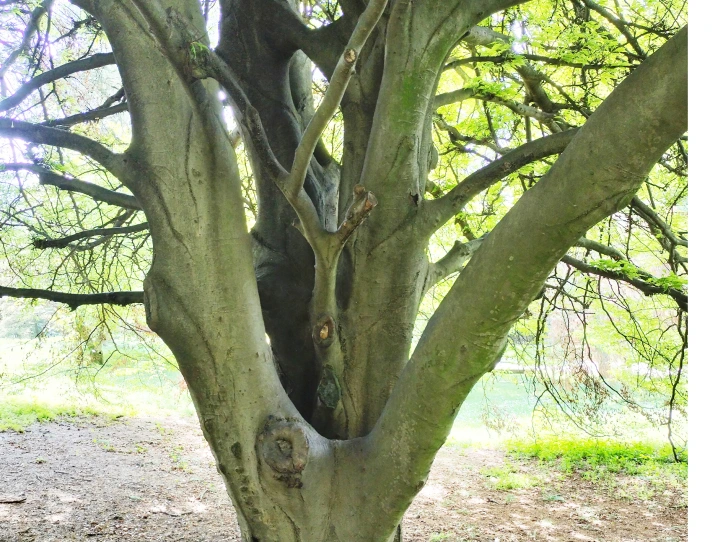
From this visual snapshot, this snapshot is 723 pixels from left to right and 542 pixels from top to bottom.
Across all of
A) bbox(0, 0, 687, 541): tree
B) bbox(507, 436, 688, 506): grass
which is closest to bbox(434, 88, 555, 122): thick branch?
bbox(0, 0, 687, 541): tree

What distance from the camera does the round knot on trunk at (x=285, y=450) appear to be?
2.15 meters

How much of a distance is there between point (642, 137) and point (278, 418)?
1.58 m

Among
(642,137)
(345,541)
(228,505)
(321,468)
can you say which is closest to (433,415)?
(321,468)

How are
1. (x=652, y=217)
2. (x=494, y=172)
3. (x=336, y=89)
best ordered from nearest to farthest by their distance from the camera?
(x=336, y=89) < (x=494, y=172) < (x=652, y=217)

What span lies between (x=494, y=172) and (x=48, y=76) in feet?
7.48

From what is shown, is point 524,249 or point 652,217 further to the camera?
point 652,217

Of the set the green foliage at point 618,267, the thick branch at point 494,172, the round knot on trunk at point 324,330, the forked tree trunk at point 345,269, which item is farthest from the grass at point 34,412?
the green foliage at point 618,267

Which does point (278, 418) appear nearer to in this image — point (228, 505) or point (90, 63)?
point (90, 63)

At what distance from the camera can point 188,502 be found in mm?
6430

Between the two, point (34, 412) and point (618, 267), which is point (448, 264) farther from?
point (34, 412)

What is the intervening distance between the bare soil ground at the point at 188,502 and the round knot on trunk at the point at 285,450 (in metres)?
3.80

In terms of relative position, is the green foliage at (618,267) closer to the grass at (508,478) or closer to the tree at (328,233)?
the tree at (328,233)

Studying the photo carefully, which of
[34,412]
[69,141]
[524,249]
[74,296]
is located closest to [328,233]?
[524,249]
